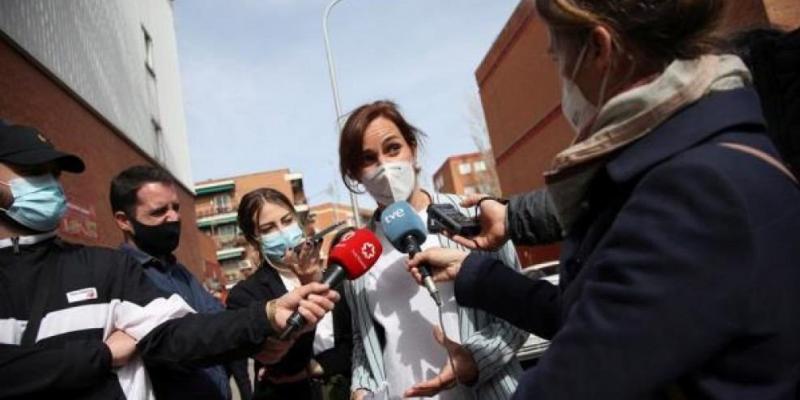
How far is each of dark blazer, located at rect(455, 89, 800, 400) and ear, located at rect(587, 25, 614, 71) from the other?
0.65 ft

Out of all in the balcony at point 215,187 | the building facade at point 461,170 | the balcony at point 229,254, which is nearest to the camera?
the balcony at point 229,254

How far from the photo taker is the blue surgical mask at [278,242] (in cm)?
330

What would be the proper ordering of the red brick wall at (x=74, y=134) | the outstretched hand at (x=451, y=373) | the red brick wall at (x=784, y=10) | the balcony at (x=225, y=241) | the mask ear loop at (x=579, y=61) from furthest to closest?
the balcony at (x=225, y=241), the red brick wall at (x=74, y=134), the red brick wall at (x=784, y=10), the outstretched hand at (x=451, y=373), the mask ear loop at (x=579, y=61)

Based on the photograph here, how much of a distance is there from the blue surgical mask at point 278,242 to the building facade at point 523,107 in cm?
1405

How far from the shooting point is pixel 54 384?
6.11 feet

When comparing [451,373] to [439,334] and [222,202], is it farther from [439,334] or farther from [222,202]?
[222,202]

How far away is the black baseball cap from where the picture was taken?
2.18 metres

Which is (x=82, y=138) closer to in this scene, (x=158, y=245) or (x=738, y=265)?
(x=158, y=245)

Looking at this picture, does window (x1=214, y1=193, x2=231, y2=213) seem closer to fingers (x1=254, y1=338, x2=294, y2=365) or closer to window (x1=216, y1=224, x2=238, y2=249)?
window (x1=216, y1=224, x2=238, y2=249)

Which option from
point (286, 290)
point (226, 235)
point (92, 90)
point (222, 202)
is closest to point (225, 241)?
point (226, 235)

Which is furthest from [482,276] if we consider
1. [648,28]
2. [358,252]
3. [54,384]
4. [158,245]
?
[158,245]

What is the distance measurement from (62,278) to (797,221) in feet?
7.41

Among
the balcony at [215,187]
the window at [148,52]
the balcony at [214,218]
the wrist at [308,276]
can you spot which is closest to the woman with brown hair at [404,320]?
the wrist at [308,276]

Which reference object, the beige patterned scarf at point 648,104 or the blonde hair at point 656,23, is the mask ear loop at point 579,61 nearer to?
the blonde hair at point 656,23
